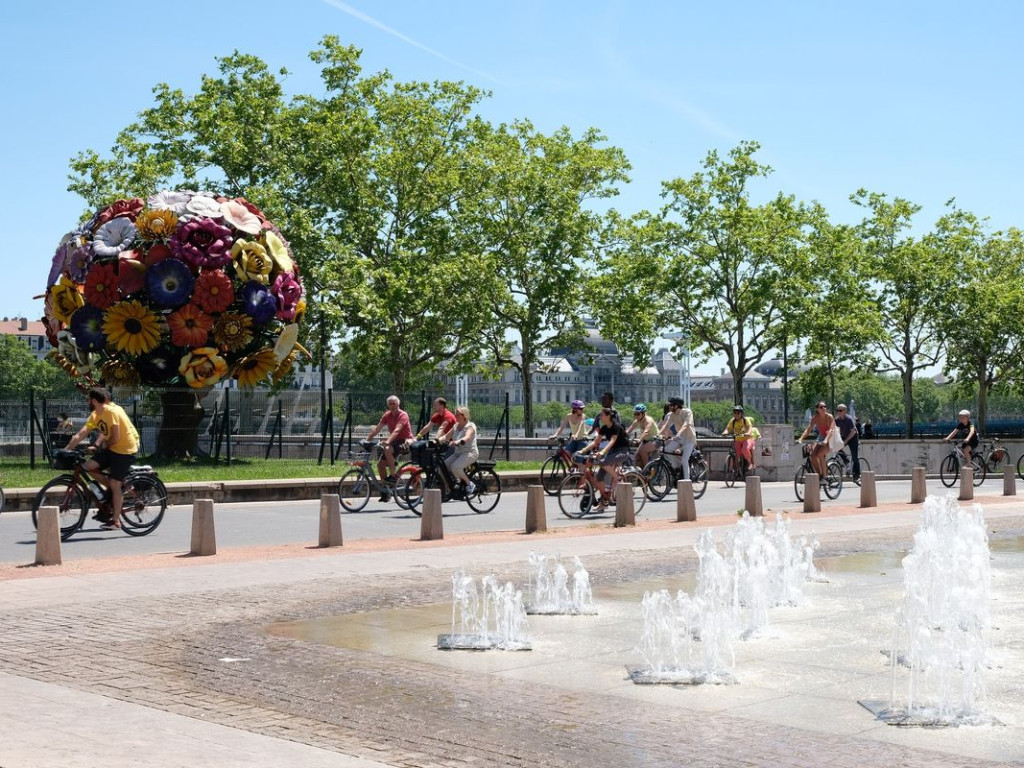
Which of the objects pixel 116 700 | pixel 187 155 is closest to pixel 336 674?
pixel 116 700

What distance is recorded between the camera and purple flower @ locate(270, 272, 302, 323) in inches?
1265

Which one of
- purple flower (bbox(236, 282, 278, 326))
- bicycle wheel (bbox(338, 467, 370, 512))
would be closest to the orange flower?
purple flower (bbox(236, 282, 278, 326))

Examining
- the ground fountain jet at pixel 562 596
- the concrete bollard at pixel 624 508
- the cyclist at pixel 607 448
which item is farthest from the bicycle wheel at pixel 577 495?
the ground fountain jet at pixel 562 596

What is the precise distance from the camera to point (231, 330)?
104 feet

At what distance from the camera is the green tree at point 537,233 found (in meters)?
51.0

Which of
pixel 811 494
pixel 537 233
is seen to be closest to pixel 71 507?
pixel 811 494

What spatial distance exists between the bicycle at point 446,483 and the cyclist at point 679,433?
4716 mm

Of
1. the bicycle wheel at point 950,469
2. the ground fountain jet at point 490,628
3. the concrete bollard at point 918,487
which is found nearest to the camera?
the ground fountain jet at point 490,628

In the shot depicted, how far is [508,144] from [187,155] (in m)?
14.0

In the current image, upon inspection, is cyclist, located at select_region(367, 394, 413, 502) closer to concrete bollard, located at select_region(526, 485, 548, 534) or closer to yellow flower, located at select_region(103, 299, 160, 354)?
concrete bollard, located at select_region(526, 485, 548, 534)

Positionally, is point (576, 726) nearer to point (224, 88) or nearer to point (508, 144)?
point (224, 88)

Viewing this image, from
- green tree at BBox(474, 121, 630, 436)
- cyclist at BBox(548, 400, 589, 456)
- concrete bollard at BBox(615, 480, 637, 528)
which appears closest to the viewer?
concrete bollard at BBox(615, 480, 637, 528)

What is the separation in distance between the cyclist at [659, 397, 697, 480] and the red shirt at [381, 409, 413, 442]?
6.20m

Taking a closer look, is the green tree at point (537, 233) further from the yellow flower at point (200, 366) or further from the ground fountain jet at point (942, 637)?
the ground fountain jet at point (942, 637)
